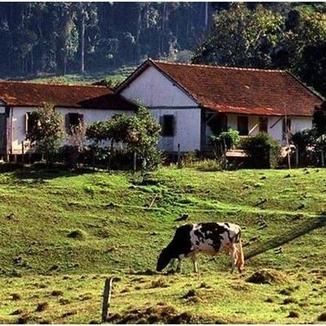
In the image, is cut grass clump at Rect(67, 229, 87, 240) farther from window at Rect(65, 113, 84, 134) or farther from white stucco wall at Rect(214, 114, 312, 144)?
white stucco wall at Rect(214, 114, 312, 144)

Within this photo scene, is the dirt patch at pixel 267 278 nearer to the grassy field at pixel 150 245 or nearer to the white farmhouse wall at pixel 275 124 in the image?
the grassy field at pixel 150 245

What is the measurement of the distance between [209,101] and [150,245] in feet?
62.3

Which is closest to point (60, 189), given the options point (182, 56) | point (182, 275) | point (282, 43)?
point (182, 275)

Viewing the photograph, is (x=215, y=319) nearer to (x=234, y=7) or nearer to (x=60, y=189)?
(x=60, y=189)

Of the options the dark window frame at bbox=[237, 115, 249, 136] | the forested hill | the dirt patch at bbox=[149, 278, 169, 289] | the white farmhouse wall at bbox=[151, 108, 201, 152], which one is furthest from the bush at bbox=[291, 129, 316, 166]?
the dirt patch at bbox=[149, 278, 169, 289]

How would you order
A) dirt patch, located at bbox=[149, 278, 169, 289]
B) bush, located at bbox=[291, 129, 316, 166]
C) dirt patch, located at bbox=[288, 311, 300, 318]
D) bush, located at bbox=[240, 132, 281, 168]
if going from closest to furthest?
dirt patch, located at bbox=[288, 311, 300, 318] < dirt patch, located at bbox=[149, 278, 169, 289] < bush, located at bbox=[240, 132, 281, 168] < bush, located at bbox=[291, 129, 316, 166]

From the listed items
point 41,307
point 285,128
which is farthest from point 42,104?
point 41,307

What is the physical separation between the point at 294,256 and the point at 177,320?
10754 millimetres

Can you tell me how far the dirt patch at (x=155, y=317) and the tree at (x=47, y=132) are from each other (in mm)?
22471

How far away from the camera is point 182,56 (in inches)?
4670

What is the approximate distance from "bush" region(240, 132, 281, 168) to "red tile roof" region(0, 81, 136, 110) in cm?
686

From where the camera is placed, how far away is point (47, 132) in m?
40.7

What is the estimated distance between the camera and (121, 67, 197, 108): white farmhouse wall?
47.0 m

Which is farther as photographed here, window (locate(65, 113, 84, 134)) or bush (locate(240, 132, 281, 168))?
window (locate(65, 113, 84, 134))
